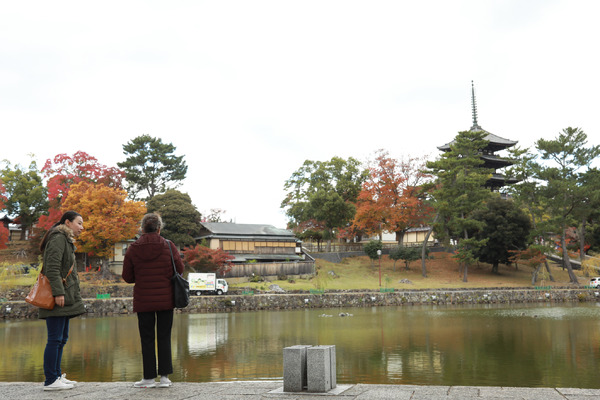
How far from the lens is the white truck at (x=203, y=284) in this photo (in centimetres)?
3025

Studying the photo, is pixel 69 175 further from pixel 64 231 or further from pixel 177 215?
pixel 64 231

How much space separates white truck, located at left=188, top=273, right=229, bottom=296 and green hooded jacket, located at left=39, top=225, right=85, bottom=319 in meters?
25.0

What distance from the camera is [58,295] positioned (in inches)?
213

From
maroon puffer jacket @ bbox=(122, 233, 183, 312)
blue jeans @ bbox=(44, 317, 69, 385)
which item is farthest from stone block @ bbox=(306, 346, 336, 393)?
blue jeans @ bbox=(44, 317, 69, 385)

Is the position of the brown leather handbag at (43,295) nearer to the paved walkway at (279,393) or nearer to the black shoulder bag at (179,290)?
the paved walkway at (279,393)

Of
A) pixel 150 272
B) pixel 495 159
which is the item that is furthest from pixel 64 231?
pixel 495 159

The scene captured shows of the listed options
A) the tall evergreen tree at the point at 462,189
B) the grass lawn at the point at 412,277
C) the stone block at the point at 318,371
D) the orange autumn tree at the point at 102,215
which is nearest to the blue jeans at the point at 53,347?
the stone block at the point at 318,371

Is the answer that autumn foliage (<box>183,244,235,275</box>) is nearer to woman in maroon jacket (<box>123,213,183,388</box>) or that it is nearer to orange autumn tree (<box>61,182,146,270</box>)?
orange autumn tree (<box>61,182,146,270</box>)

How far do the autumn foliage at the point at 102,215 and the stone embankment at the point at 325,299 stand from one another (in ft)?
13.0

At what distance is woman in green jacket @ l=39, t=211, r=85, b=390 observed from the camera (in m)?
5.47

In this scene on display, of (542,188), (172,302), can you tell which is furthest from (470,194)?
(172,302)

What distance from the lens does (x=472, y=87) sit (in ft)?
203

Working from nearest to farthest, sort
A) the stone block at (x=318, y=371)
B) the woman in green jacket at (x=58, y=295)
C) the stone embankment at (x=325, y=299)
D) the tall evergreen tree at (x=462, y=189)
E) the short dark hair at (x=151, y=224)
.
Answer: the stone block at (x=318, y=371) < the woman in green jacket at (x=58, y=295) < the short dark hair at (x=151, y=224) < the stone embankment at (x=325, y=299) < the tall evergreen tree at (x=462, y=189)

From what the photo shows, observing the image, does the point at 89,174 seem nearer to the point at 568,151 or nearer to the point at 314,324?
the point at 314,324
